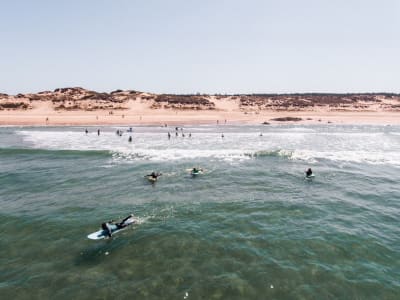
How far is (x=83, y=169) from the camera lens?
31.2m

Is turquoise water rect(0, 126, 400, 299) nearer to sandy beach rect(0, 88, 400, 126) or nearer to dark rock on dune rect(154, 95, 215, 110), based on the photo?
sandy beach rect(0, 88, 400, 126)

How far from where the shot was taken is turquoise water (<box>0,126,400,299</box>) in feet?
40.9

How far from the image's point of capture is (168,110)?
92.7 m

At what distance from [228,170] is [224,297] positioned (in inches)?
758

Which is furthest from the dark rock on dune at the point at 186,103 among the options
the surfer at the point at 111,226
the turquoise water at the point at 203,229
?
the surfer at the point at 111,226

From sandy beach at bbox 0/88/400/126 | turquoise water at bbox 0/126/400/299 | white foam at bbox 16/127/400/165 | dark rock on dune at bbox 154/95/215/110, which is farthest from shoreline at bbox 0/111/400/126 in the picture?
turquoise water at bbox 0/126/400/299

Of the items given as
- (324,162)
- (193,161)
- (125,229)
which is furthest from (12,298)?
(324,162)

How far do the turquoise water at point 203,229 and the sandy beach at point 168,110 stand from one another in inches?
1711

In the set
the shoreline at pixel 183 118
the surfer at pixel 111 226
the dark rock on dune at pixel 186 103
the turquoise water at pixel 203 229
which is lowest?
the turquoise water at pixel 203 229

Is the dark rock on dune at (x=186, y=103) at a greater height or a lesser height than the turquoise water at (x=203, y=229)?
greater

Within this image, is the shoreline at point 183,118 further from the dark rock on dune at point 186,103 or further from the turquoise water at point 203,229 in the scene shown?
the turquoise water at point 203,229

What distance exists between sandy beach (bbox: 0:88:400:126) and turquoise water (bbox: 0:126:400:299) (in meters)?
43.5

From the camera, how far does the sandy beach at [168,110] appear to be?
7744 cm

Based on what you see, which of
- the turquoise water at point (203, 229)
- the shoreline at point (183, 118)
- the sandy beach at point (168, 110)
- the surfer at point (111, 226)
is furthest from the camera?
the sandy beach at point (168, 110)
